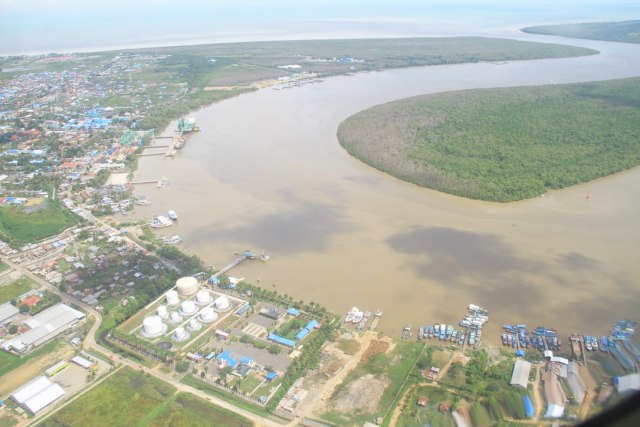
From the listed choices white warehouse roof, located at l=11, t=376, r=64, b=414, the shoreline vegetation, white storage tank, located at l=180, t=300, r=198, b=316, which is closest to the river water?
white storage tank, located at l=180, t=300, r=198, b=316

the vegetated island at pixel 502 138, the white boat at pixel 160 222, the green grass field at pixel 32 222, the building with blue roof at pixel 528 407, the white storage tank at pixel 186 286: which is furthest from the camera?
the vegetated island at pixel 502 138

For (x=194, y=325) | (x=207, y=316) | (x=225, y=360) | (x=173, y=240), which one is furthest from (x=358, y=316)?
(x=173, y=240)

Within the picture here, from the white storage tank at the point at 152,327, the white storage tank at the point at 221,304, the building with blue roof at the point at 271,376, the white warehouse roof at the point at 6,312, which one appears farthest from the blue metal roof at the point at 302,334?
the white warehouse roof at the point at 6,312

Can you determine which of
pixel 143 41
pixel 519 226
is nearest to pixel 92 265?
pixel 519 226

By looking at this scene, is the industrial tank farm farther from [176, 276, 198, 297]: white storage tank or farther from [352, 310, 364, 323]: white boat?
[352, 310, 364, 323]: white boat

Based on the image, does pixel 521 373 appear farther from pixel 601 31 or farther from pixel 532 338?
pixel 601 31

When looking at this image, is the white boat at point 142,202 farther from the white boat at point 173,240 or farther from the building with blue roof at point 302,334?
the building with blue roof at point 302,334
